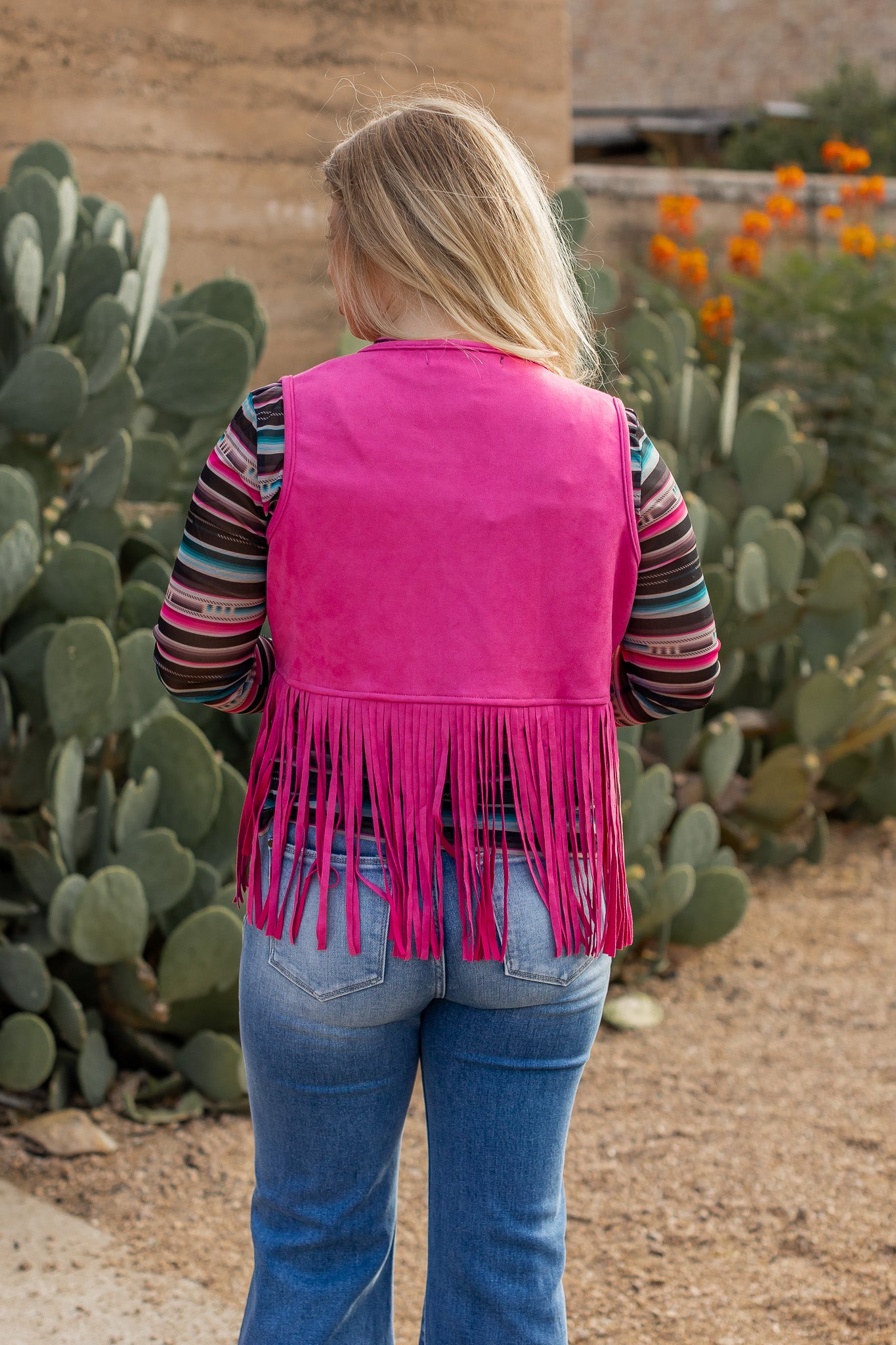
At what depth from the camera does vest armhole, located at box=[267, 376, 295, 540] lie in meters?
1.21

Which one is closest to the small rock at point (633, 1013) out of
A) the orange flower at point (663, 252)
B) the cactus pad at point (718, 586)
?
the cactus pad at point (718, 586)

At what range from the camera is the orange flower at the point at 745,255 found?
563 cm

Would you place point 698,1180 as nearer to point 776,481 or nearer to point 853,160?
point 776,481

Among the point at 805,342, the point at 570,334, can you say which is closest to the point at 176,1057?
the point at 570,334

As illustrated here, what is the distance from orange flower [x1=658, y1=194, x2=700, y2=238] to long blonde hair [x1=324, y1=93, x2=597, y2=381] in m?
4.67

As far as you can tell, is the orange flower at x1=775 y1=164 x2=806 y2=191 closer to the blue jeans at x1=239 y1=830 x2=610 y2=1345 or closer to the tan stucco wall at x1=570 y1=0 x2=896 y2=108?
the blue jeans at x1=239 y1=830 x2=610 y2=1345

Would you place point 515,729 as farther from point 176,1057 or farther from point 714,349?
point 714,349

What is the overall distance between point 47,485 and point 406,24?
2.54m

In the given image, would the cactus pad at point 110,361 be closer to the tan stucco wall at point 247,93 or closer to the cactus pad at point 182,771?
the cactus pad at point 182,771

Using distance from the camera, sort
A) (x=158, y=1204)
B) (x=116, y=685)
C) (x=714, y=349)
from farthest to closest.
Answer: (x=714, y=349) < (x=116, y=685) < (x=158, y=1204)

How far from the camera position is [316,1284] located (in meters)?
1.38

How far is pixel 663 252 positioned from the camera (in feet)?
18.3

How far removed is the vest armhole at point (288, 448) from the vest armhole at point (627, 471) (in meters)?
0.32

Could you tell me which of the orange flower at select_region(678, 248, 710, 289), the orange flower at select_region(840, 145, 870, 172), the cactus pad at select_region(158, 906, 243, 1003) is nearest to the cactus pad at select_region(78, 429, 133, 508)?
the cactus pad at select_region(158, 906, 243, 1003)
